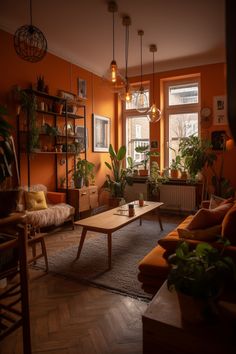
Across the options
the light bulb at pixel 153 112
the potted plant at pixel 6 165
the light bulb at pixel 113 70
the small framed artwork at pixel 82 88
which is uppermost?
the small framed artwork at pixel 82 88

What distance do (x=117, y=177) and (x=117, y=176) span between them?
2cm

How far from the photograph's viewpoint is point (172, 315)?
1.35m

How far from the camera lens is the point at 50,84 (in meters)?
4.71

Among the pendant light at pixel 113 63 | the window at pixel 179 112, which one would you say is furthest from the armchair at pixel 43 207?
the window at pixel 179 112

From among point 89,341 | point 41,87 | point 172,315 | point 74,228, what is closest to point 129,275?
point 89,341

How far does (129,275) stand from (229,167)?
356cm

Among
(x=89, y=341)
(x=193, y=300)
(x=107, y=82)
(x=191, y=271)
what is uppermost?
(x=107, y=82)

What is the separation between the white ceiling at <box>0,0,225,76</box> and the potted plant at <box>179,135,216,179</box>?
177 centimetres

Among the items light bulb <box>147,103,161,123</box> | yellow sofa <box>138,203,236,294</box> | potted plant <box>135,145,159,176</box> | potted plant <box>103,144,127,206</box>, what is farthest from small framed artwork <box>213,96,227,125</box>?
yellow sofa <box>138,203,236,294</box>

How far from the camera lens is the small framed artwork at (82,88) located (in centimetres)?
541

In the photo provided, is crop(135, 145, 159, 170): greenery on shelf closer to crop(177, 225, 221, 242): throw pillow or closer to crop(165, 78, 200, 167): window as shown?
crop(165, 78, 200, 167): window

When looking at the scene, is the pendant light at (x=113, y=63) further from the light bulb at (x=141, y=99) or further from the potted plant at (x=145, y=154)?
the potted plant at (x=145, y=154)

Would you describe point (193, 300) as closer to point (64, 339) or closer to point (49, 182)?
point (64, 339)

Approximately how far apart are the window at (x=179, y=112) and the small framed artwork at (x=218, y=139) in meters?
0.50
